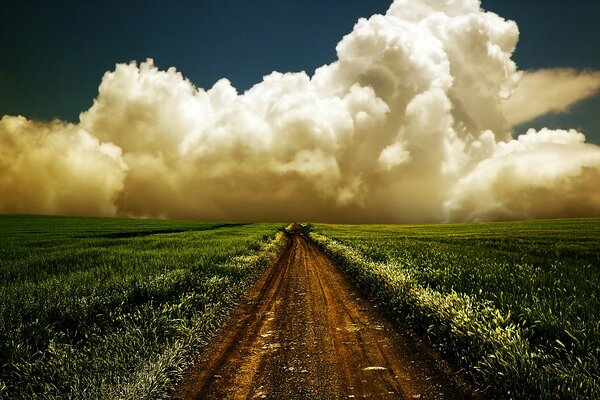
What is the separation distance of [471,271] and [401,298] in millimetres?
4816

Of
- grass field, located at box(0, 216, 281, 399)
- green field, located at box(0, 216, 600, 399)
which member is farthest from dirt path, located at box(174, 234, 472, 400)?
grass field, located at box(0, 216, 281, 399)

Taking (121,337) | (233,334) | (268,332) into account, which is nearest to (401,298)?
(268,332)

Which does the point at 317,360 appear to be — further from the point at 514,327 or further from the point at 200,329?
the point at 514,327

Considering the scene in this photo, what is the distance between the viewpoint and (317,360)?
6.41 metres

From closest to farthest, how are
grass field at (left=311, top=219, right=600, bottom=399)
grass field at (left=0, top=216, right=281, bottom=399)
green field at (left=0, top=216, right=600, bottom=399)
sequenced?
grass field at (left=311, top=219, right=600, bottom=399)
green field at (left=0, top=216, right=600, bottom=399)
grass field at (left=0, top=216, right=281, bottom=399)

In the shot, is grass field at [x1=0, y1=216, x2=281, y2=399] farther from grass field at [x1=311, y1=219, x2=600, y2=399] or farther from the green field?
grass field at [x1=311, y1=219, x2=600, y2=399]

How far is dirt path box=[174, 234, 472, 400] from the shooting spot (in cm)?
530

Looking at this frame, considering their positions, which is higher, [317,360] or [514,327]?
[514,327]

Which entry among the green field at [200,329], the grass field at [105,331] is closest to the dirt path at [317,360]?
the green field at [200,329]

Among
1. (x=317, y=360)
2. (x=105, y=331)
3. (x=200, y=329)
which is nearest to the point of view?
(x=317, y=360)

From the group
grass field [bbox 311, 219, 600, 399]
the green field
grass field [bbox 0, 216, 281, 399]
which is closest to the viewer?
grass field [bbox 311, 219, 600, 399]

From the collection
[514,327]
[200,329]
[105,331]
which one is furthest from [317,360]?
[105,331]

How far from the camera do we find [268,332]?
8164 mm

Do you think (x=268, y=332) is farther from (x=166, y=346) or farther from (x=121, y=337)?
(x=121, y=337)
